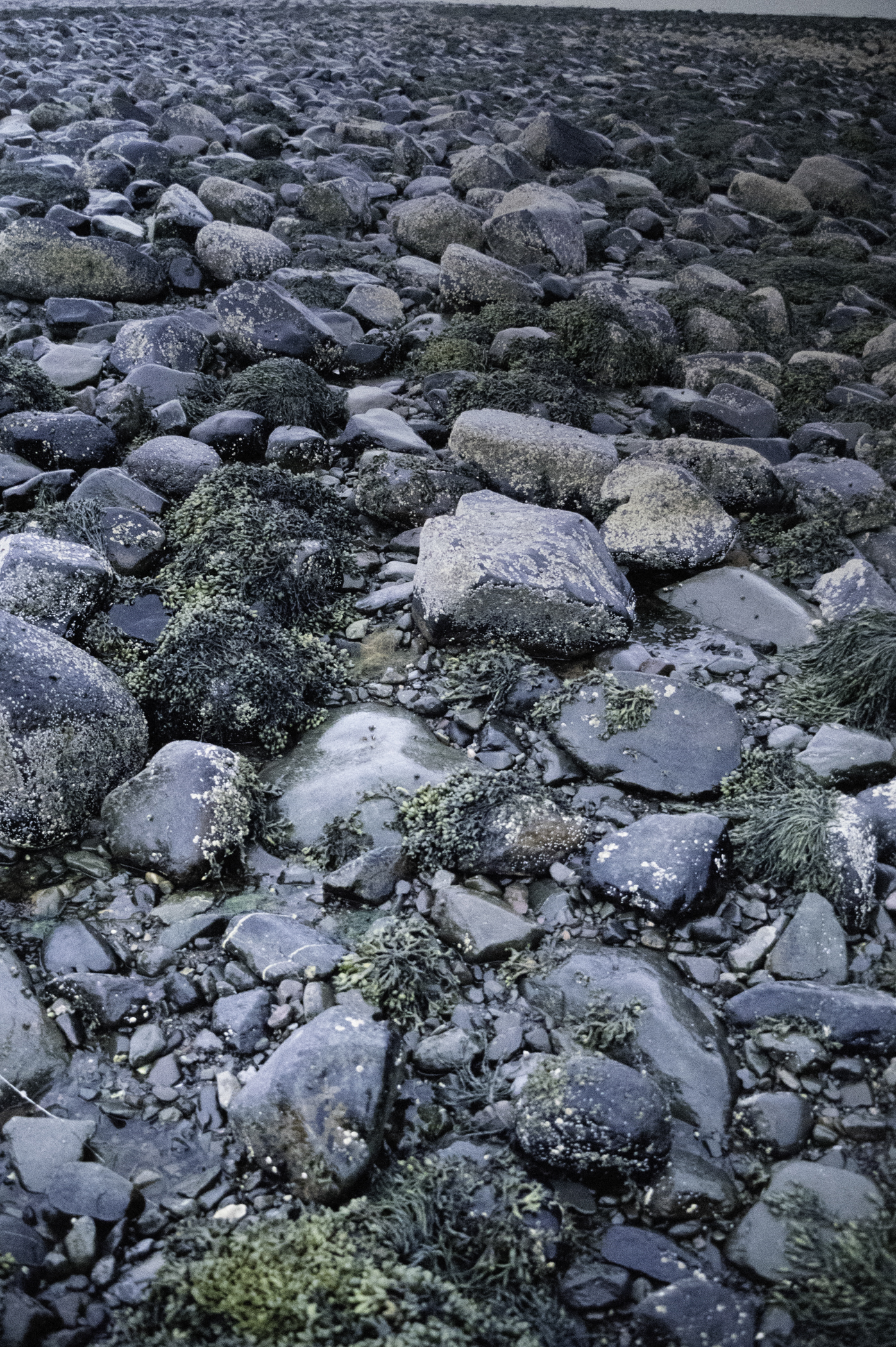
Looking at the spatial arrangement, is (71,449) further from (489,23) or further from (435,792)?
(489,23)

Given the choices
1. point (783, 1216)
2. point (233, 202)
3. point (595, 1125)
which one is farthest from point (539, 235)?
point (783, 1216)

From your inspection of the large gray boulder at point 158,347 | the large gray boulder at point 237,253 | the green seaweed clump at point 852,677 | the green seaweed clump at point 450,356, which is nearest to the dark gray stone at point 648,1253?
the green seaweed clump at point 852,677

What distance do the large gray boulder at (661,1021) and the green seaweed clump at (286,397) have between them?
5.33 m

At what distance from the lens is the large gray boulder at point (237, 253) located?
9.97 meters

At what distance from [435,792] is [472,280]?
7080 mm

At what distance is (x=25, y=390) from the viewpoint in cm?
733

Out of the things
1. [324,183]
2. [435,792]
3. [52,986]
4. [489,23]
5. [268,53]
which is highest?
[489,23]

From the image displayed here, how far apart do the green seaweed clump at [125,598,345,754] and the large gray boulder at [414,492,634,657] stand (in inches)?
32.6

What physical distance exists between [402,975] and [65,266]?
8.77 metres

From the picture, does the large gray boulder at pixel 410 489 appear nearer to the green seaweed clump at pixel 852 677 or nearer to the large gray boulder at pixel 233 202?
the green seaweed clump at pixel 852 677

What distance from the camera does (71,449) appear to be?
6.77 meters

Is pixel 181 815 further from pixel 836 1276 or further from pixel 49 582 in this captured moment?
pixel 836 1276

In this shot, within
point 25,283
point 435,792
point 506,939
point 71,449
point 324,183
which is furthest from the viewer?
point 324,183

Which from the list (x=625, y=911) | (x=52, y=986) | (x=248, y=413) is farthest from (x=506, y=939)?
(x=248, y=413)
